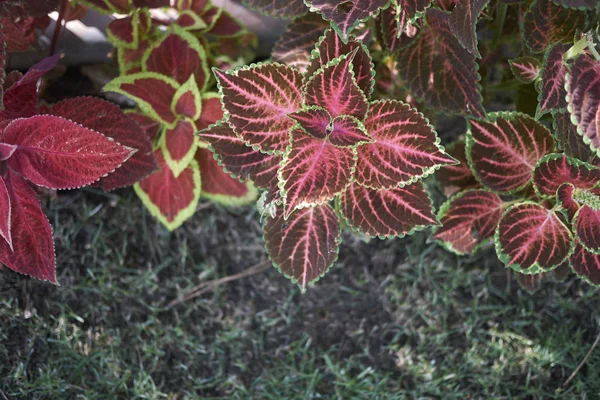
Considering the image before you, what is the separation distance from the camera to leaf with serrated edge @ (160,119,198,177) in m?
1.37

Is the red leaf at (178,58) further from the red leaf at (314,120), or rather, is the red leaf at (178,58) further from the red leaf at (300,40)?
the red leaf at (314,120)

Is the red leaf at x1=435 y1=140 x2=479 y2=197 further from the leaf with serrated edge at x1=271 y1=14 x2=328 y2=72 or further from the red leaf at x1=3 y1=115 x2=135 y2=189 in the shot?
the red leaf at x1=3 y1=115 x2=135 y2=189

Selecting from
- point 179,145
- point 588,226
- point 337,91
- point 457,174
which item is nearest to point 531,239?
point 588,226

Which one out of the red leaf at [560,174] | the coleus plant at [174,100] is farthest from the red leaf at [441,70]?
the coleus plant at [174,100]

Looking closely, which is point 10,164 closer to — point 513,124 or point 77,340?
point 77,340

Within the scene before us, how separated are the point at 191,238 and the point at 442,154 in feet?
2.81

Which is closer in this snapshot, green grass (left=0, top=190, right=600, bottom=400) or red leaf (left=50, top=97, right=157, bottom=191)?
red leaf (left=50, top=97, right=157, bottom=191)

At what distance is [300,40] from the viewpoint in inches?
53.4

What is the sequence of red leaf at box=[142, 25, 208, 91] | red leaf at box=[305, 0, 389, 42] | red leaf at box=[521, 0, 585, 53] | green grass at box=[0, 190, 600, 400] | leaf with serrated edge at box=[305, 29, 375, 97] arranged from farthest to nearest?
green grass at box=[0, 190, 600, 400], red leaf at box=[142, 25, 208, 91], red leaf at box=[521, 0, 585, 53], leaf with serrated edge at box=[305, 29, 375, 97], red leaf at box=[305, 0, 389, 42]

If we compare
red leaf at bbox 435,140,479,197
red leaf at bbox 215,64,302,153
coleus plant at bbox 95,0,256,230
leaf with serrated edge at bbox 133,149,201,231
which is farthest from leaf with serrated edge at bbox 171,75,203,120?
red leaf at bbox 435,140,479,197

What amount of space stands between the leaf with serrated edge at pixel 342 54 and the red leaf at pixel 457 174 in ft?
1.29

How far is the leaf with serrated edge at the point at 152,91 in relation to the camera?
1.34m

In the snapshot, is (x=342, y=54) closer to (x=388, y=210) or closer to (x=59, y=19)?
(x=388, y=210)

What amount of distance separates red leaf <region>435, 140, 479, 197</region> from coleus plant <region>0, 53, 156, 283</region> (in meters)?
0.69
